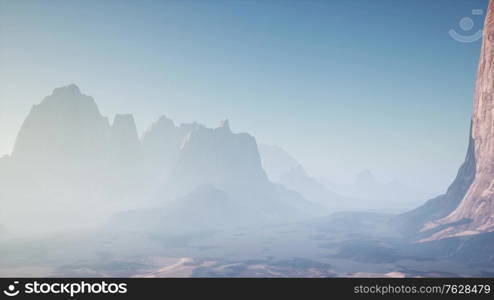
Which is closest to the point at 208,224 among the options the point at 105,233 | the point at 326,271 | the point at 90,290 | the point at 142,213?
the point at 142,213

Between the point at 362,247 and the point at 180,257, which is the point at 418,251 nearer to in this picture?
the point at 362,247

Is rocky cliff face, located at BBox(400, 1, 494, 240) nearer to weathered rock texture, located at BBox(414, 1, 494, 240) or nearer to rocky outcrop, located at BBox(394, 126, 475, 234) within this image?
weathered rock texture, located at BBox(414, 1, 494, 240)

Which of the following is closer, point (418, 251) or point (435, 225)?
point (418, 251)

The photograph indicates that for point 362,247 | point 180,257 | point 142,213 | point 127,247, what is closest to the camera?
point 180,257

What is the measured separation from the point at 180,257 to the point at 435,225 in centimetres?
12162

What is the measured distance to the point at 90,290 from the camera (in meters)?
14.4

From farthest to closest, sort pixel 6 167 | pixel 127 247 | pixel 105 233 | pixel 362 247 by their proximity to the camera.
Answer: pixel 6 167 < pixel 105 233 < pixel 362 247 < pixel 127 247

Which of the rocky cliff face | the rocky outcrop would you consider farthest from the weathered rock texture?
the rocky outcrop

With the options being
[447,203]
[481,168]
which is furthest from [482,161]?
[447,203]

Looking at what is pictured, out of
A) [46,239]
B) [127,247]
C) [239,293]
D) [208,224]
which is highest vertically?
[208,224]

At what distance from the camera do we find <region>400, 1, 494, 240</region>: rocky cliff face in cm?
10712

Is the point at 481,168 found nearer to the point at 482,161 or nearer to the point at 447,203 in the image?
the point at 482,161

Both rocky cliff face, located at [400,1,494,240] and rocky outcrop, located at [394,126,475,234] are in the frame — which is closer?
rocky cliff face, located at [400,1,494,240]

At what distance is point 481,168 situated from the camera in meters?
121
